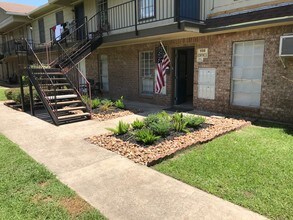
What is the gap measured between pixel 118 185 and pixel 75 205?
0.75 m

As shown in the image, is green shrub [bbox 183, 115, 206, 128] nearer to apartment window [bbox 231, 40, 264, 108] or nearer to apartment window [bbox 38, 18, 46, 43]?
apartment window [bbox 231, 40, 264, 108]

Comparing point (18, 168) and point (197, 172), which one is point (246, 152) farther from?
point (18, 168)

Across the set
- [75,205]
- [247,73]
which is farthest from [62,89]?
[75,205]

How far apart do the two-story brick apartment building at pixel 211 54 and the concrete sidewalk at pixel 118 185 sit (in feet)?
15.9

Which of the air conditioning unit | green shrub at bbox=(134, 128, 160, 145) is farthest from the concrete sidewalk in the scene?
the air conditioning unit

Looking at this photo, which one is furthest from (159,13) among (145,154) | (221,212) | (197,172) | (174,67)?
(221,212)

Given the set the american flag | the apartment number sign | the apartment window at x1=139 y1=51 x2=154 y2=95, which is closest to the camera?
the apartment number sign

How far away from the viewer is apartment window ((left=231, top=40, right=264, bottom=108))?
7.52m

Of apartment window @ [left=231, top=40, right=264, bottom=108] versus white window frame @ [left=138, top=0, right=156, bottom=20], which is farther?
white window frame @ [left=138, top=0, right=156, bottom=20]

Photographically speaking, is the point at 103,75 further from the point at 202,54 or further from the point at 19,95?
the point at 202,54

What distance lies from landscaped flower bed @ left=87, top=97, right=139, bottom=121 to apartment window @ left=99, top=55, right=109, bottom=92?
4004 mm

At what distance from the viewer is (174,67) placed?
10016 mm

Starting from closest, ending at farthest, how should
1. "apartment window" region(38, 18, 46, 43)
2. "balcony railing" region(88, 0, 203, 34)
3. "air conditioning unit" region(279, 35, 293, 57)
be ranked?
"air conditioning unit" region(279, 35, 293, 57), "balcony railing" region(88, 0, 203, 34), "apartment window" region(38, 18, 46, 43)

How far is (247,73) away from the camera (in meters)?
7.84
